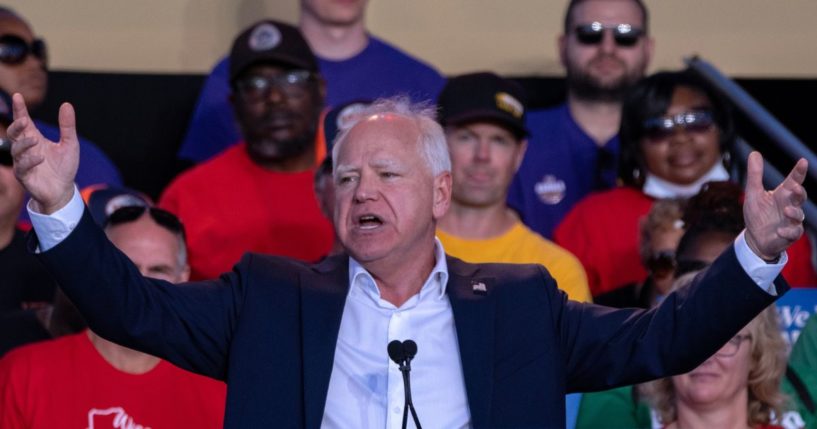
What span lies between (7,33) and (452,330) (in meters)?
2.68

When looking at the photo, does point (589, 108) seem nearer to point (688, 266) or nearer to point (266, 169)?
point (266, 169)

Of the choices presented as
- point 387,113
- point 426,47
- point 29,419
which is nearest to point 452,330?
point 387,113

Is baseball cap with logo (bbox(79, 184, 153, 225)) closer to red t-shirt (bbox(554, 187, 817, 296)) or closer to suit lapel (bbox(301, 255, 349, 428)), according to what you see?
suit lapel (bbox(301, 255, 349, 428))

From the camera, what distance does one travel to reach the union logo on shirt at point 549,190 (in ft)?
18.2

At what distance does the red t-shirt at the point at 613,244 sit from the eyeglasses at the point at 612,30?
0.74m

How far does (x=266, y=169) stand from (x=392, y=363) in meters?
2.20

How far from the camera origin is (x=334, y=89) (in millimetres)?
5695

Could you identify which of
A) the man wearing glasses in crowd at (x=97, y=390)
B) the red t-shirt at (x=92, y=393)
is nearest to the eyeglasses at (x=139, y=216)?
the man wearing glasses in crowd at (x=97, y=390)

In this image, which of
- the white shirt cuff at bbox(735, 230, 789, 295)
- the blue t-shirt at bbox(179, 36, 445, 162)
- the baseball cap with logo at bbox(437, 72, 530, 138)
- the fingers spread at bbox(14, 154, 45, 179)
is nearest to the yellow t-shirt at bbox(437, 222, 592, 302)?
the baseball cap with logo at bbox(437, 72, 530, 138)

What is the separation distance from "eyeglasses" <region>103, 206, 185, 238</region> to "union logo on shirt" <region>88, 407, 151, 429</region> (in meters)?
0.59

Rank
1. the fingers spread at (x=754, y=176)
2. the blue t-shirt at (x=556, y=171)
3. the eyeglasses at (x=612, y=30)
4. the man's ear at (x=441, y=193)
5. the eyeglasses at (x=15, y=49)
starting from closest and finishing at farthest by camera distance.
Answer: the fingers spread at (x=754, y=176)
the man's ear at (x=441, y=193)
the eyeglasses at (x=15, y=49)
the blue t-shirt at (x=556, y=171)
the eyeglasses at (x=612, y=30)

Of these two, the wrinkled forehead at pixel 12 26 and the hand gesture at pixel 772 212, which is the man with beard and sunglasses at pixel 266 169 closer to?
the wrinkled forehead at pixel 12 26

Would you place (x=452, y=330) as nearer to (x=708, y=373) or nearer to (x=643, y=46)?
(x=708, y=373)

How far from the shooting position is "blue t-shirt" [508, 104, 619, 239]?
552 cm
